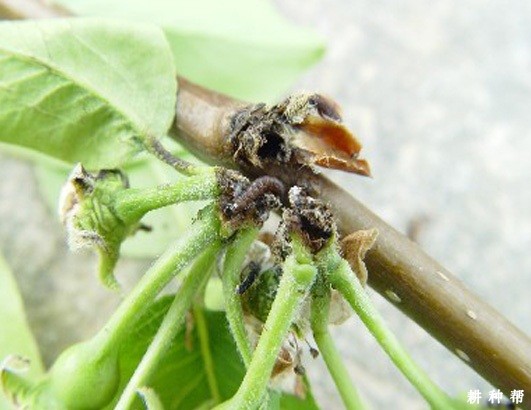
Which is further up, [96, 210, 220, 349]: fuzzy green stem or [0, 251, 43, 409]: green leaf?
[96, 210, 220, 349]: fuzzy green stem

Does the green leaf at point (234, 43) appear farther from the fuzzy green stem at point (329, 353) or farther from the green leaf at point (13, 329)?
the fuzzy green stem at point (329, 353)

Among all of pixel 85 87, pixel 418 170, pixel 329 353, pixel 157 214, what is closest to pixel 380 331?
pixel 329 353

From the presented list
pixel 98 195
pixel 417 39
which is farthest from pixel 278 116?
pixel 417 39

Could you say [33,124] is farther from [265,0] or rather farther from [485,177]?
[485,177]

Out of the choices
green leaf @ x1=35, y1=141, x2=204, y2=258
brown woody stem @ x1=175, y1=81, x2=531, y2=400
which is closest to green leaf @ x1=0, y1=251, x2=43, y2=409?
green leaf @ x1=35, y1=141, x2=204, y2=258

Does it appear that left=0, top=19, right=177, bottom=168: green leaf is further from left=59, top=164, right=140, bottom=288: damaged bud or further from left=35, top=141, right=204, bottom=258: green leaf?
left=35, top=141, right=204, bottom=258: green leaf
